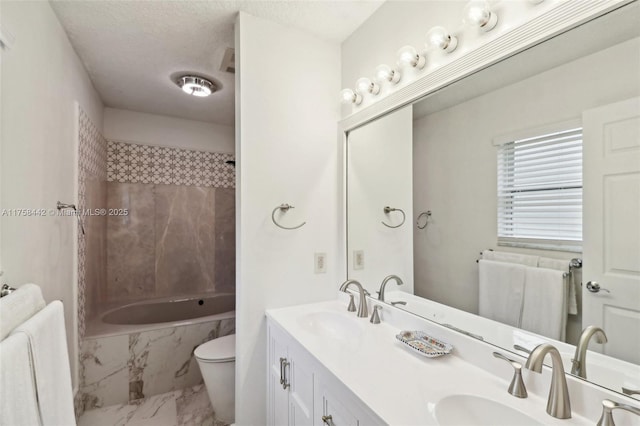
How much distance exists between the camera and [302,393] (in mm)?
1272

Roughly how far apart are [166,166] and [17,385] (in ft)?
8.98

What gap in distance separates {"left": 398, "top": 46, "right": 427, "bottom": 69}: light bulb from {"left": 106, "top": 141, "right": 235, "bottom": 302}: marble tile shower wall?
275 centimetres

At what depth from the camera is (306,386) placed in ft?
4.07

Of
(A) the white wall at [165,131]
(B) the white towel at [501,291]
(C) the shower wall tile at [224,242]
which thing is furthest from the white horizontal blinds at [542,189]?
(A) the white wall at [165,131]

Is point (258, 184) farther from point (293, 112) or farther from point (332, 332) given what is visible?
point (332, 332)

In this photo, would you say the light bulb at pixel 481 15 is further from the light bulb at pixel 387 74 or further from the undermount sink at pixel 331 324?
the undermount sink at pixel 331 324

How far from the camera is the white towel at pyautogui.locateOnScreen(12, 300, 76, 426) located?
40.3 inches

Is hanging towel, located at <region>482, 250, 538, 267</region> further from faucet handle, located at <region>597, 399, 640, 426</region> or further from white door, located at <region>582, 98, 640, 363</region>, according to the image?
faucet handle, located at <region>597, 399, 640, 426</region>

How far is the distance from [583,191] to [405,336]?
83 cm

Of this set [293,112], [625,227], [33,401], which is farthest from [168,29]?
[625,227]

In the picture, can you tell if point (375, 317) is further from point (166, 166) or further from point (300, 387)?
point (166, 166)

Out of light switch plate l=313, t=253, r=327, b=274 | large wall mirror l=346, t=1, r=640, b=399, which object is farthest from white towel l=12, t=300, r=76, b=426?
large wall mirror l=346, t=1, r=640, b=399

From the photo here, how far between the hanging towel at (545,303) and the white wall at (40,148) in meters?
1.97

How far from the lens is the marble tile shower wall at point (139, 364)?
84.2 inches
